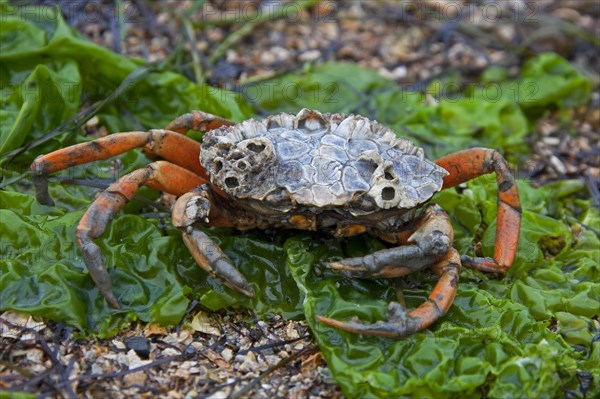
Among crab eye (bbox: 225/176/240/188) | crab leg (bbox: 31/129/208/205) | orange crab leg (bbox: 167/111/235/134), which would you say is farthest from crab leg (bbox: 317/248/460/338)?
orange crab leg (bbox: 167/111/235/134)

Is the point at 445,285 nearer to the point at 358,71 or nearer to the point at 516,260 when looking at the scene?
the point at 516,260

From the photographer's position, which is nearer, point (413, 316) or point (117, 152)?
point (413, 316)

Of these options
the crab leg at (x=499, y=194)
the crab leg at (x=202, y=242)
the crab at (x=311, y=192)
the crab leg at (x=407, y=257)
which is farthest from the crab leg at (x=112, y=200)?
the crab leg at (x=499, y=194)

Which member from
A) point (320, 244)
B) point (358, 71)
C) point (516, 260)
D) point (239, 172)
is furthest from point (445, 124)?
point (239, 172)

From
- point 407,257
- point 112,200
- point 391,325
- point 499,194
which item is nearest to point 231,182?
point 112,200

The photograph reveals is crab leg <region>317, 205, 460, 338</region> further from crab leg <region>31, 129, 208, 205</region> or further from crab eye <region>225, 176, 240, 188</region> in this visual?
crab leg <region>31, 129, 208, 205</region>

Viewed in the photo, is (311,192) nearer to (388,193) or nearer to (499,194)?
(388,193)
